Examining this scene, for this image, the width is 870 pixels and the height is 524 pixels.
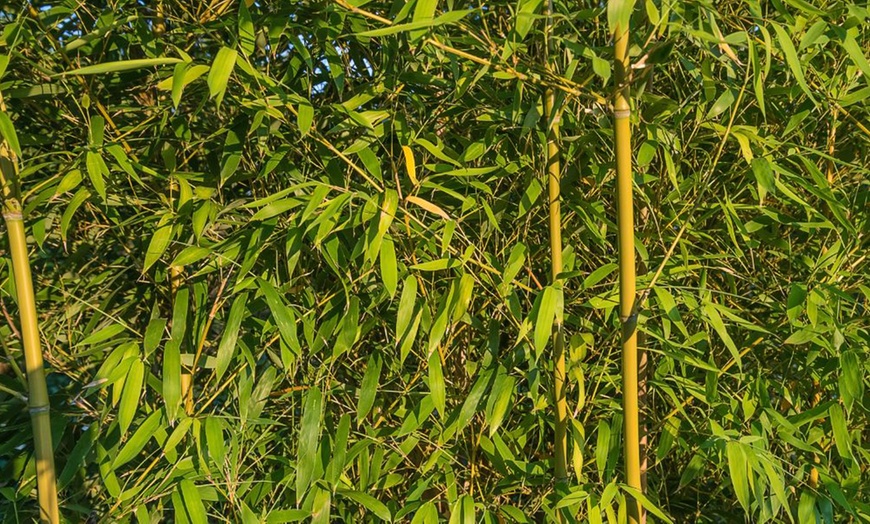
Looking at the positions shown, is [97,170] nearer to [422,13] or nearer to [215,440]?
[215,440]

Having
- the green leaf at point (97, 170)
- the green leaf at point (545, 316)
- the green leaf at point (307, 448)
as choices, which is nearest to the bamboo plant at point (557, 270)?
the green leaf at point (545, 316)

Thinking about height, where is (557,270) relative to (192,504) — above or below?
above

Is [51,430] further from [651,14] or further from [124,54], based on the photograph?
[651,14]

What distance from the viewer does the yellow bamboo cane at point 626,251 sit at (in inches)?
49.0

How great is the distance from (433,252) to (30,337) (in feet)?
2.28

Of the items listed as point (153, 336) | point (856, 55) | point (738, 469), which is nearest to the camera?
point (856, 55)

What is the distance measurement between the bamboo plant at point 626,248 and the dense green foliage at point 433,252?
41 millimetres

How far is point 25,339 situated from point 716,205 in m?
1.21

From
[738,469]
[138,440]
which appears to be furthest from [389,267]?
[738,469]

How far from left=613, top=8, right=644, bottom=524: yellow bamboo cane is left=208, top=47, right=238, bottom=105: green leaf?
0.57 metres

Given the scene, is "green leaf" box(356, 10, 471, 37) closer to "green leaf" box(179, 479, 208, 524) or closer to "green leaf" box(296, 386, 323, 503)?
"green leaf" box(296, 386, 323, 503)

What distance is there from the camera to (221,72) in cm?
116

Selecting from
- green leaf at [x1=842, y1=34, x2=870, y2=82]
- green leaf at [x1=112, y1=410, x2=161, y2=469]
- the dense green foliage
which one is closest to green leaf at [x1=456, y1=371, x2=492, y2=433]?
the dense green foliage

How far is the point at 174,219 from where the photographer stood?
4.68 ft
